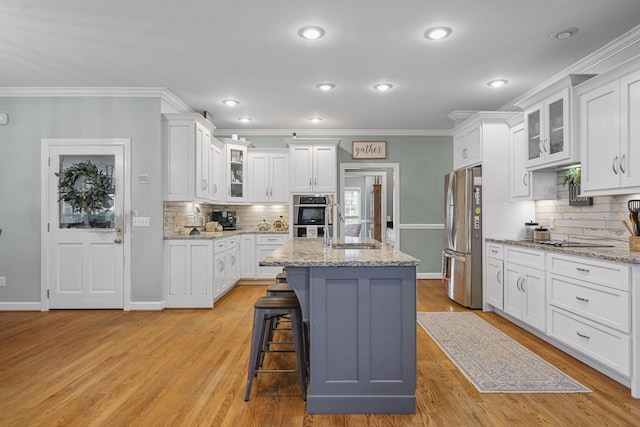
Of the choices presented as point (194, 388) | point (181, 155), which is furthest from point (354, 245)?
point (181, 155)

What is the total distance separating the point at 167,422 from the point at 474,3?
10.8 ft

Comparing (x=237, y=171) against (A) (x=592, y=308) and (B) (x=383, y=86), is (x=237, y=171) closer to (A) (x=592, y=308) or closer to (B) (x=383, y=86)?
(B) (x=383, y=86)

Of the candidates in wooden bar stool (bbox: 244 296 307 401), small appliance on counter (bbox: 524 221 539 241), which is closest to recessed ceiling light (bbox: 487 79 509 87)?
small appliance on counter (bbox: 524 221 539 241)

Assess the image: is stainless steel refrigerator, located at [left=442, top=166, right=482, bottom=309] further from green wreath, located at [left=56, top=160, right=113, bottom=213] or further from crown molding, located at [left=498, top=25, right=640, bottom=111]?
green wreath, located at [left=56, top=160, right=113, bottom=213]

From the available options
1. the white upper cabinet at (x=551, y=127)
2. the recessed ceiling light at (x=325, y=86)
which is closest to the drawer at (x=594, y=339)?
the white upper cabinet at (x=551, y=127)

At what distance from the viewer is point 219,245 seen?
497 cm

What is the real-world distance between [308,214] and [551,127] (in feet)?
12.0

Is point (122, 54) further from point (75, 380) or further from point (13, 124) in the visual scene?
point (75, 380)

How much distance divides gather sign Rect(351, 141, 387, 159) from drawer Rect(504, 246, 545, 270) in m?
3.07

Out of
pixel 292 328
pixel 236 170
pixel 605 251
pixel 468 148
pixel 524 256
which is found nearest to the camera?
pixel 292 328

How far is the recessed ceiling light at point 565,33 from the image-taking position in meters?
3.05

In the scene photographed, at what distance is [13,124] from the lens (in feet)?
14.8

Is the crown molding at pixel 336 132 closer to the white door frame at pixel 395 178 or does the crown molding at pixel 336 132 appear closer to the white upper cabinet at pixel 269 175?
the white upper cabinet at pixel 269 175

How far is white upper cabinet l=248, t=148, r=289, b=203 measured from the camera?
6.46 metres
